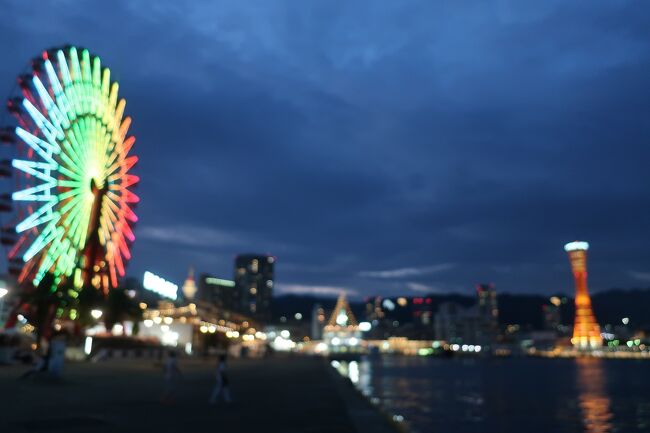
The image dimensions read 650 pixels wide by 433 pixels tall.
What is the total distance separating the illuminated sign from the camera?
91.1 metres

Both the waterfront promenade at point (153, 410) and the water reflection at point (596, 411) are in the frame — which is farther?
the water reflection at point (596, 411)

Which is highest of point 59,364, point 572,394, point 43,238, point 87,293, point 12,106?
point 12,106

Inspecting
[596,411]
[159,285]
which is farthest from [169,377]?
[159,285]

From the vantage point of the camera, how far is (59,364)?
27156 mm

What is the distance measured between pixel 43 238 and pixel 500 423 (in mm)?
34370

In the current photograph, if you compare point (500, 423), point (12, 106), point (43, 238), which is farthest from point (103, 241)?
point (500, 423)

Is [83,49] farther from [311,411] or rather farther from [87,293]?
[311,411]

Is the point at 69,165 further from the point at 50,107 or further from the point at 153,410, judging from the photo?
the point at 153,410

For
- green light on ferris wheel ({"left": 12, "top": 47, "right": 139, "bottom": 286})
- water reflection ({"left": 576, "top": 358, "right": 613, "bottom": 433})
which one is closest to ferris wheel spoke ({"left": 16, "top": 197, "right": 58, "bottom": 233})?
green light on ferris wheel ({"left": 12, "top": 47, "right": 139, "bottom": 286})

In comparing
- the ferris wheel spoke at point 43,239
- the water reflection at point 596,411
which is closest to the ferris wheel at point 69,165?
the ferris wheel spoke at point 43,239

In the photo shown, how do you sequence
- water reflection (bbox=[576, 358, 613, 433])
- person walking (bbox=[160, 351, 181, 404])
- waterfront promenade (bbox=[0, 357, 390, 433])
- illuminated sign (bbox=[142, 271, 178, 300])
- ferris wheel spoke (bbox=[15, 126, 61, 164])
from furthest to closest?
illuminated sign (bbox=[142, 271, 178, 300])
ferris wheel spoke (bbox=[15, 126, 61, 164])
water reflection (bbox=[576, 358, 613, 433])
person walking (bbox=[160, 351, 181, 404])
waterfront promenade (bbox=[0, 357, 390, 433])

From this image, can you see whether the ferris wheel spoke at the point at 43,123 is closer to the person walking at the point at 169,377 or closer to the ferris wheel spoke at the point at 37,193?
the ferris wheel spoke at the point at 37,193

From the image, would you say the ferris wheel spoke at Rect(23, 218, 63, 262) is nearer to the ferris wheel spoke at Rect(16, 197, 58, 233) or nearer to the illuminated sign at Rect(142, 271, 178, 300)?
the ferris wheel spoke at Rect(16, 197, 58, 233)

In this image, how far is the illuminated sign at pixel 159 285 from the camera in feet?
299
